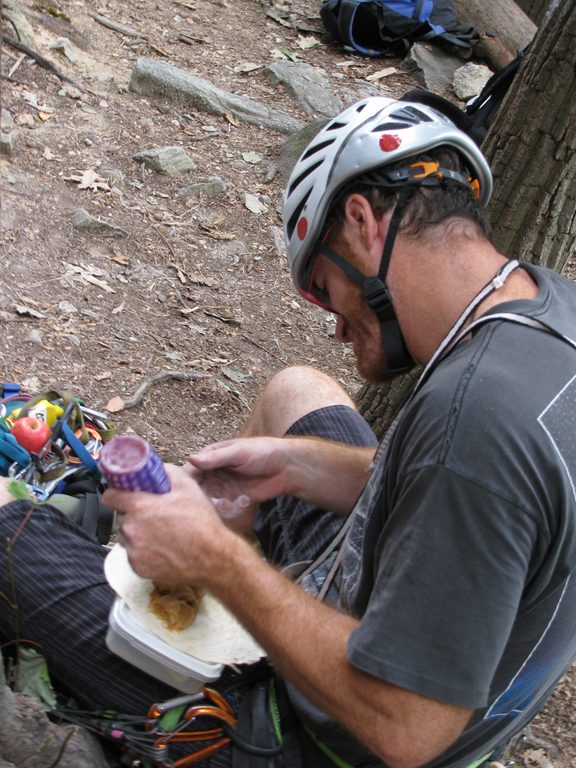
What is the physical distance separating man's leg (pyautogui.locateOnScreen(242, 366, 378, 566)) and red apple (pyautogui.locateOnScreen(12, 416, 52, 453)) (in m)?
0.95

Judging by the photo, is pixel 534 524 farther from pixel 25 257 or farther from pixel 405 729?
pixel 25 257

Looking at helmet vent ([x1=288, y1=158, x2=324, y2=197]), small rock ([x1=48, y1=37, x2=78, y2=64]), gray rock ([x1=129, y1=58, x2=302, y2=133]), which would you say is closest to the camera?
helmet vent ([x1=288, y1=158, x2=324, y2=197])

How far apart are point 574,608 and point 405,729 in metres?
0.60

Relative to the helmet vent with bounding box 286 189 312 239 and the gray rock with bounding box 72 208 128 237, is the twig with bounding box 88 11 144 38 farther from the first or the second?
the helmet vent with bounding box 286 189 312 239

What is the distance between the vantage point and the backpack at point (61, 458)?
12.7 ft

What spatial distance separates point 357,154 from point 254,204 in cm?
523

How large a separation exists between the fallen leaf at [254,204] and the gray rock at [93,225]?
4.70 feet

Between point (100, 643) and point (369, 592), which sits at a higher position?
point (369, 592)

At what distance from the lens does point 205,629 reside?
2881 mm

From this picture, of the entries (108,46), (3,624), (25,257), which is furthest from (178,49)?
(3,624)

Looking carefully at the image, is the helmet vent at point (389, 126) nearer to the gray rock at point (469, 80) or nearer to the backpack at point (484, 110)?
the backpack at point (484, 110)

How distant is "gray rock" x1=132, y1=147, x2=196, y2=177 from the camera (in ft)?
25.7

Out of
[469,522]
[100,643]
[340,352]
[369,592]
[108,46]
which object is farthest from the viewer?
[108,46]

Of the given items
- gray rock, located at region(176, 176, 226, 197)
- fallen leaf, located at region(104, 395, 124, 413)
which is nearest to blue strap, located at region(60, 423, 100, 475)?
fallen leaf, located at region(104, 395, 124, 413)
